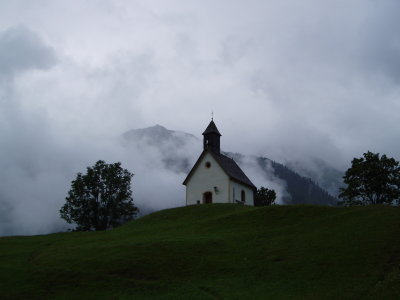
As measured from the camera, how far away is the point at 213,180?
2478 inches

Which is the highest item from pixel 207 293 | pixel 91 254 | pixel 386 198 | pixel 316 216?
pixel 386 198

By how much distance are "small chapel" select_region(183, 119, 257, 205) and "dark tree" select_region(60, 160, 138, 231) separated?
521 inches

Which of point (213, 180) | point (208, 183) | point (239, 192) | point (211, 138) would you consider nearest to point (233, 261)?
point (213, 180)

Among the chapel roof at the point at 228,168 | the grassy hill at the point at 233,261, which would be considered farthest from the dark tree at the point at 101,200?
the grassy hill at the point at 233,261

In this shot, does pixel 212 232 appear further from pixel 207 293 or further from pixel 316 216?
pixel 207 293

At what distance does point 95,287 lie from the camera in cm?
2936

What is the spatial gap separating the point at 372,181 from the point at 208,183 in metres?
21.2

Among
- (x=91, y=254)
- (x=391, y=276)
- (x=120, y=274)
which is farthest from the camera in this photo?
(x=91, y=254)

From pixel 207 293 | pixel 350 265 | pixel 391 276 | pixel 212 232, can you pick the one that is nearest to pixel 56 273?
pixel 207 293

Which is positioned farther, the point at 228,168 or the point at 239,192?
the point at 239,192

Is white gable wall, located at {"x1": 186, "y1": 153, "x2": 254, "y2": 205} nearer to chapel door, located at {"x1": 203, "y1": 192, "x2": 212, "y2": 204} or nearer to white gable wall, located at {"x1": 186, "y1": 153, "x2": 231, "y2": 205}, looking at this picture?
white gable wall, located at {"x1": 186, "y1": 153, "x2": 231, "y2": 205}

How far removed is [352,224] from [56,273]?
21334 mm

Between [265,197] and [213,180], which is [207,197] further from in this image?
[265,197]

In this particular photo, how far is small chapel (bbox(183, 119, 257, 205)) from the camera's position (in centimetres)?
6203
